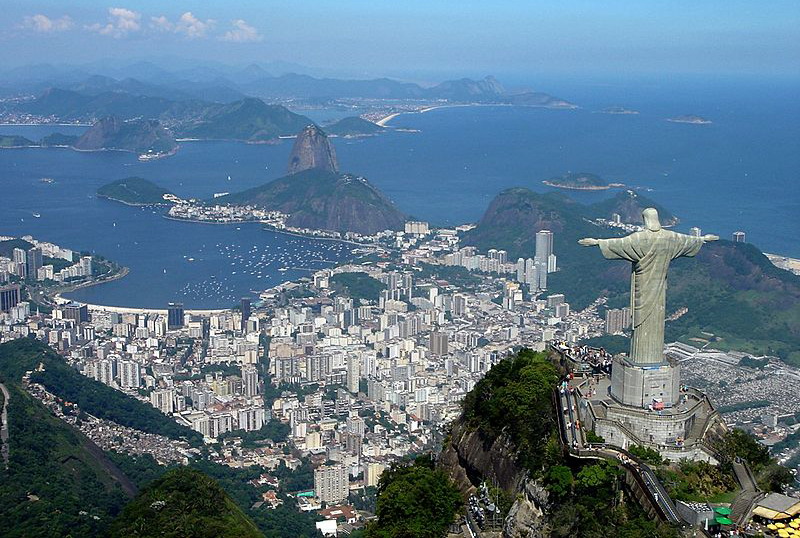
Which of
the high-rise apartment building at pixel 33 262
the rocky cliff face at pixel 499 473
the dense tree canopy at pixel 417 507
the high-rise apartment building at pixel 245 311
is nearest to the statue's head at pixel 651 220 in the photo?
the rocky cliff face at pixel 499 473

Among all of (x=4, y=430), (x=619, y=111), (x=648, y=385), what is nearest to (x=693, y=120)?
(x=619, y=111)

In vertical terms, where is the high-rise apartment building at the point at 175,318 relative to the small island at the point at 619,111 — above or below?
below

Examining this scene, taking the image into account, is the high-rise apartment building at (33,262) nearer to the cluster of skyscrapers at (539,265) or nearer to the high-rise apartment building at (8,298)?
the high-rise apartment building at (8,298)

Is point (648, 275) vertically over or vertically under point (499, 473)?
over

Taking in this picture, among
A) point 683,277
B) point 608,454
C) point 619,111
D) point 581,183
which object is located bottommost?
point 683,277

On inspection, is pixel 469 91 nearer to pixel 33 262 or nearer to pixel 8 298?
pixel 33 262
